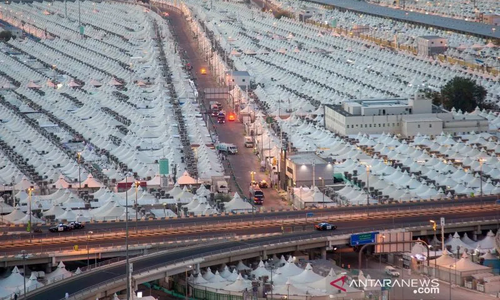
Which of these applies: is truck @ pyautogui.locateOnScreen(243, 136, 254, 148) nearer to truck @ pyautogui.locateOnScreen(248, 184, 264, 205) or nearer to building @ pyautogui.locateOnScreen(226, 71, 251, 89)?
truck @ pyautogui.locateOnScreen(248, 184, 264, 205)

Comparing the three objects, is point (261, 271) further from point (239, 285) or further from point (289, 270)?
point (239, 285)

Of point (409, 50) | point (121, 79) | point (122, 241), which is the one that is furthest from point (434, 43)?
point (122, 241)

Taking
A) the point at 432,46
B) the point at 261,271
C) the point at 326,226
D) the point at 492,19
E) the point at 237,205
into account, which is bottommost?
the point at 261,271

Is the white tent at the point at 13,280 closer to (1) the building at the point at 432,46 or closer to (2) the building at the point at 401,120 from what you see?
(2) the building at the point at 401,120

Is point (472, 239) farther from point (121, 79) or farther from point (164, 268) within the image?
point (121, 79)

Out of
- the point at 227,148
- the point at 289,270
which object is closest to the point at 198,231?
the point at 289,270
